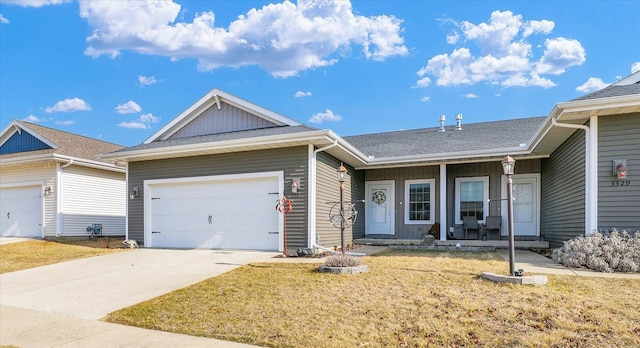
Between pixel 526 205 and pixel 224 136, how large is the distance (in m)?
9.24

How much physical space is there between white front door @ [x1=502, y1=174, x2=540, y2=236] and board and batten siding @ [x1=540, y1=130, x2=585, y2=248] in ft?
0.54

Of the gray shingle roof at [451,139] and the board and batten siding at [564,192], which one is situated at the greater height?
the gray shingle roof at [451,139]

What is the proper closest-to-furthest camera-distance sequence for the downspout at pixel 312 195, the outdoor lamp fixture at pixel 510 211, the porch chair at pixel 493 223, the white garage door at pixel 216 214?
the outdoor lamp fixture at pixel 510 211
the downspout at pixel 312 195
the white garage door at pixel 216 214
the porch chair at pixel 493 223

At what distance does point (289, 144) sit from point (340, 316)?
589cm

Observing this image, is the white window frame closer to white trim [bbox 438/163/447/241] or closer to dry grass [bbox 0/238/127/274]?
white trim [bbox 438/163/447/241]

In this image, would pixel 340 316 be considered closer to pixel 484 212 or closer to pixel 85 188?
pixel 484 212

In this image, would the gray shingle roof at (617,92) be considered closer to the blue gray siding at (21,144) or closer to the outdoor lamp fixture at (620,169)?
the outdoor lamp fixture at (620,169)

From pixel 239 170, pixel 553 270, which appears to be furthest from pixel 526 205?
pixel 239 170

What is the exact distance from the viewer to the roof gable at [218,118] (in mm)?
11266

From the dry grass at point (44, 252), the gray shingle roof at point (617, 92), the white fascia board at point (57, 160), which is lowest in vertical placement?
the dry grass at point (44, 252)

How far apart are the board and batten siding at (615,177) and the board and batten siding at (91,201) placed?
1531 centimetres

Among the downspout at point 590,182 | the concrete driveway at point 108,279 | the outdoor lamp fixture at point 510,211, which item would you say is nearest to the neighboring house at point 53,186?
the concrete driveway at point 108,279

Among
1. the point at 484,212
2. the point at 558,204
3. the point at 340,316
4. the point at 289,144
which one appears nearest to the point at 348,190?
the point at 289,144

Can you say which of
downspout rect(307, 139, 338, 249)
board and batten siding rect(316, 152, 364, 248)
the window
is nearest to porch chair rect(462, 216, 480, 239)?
the window
